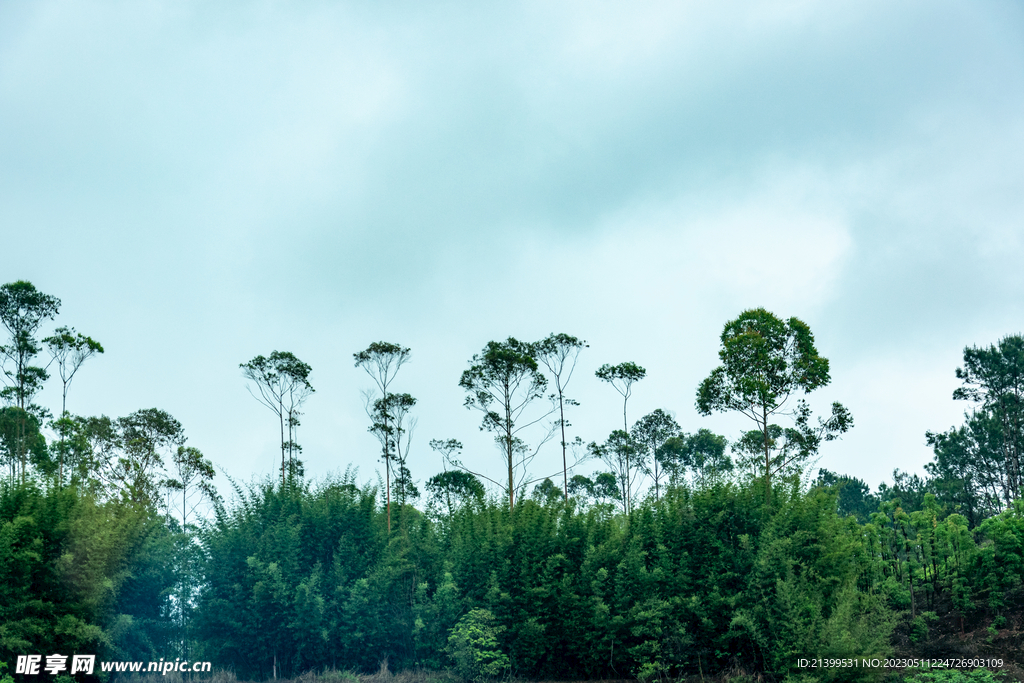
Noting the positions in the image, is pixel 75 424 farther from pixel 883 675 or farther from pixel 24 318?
pixel 883 675

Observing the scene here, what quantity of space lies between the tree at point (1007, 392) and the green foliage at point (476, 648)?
98.7 ft

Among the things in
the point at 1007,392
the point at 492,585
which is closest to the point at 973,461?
the point at 1007,392

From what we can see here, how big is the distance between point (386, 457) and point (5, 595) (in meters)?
22.2

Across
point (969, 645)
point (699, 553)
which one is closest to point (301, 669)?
point (699, 553)

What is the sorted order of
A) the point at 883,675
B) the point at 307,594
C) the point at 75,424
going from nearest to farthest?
the point at 883,675 < the point at 307,594 < the point at 75,424

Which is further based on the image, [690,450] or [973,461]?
[690,450]

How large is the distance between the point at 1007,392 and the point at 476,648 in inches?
1246

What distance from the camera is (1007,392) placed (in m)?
34.5

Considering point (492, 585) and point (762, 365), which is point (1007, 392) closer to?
point (762, 365)

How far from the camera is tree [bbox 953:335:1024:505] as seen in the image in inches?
1337

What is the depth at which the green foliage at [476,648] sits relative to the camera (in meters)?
12.9

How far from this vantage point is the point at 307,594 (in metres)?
12.8

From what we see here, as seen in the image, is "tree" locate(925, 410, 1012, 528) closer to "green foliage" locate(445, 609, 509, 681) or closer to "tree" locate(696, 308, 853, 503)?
"tree" locate(696, 308, 853, 503)

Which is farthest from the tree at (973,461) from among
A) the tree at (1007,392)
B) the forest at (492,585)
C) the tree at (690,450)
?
the forest at (492,585)
